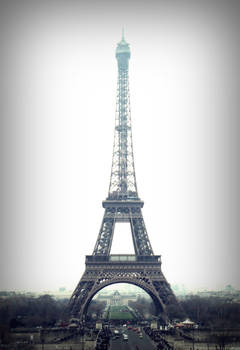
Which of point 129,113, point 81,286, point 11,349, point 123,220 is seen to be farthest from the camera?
point 129,113

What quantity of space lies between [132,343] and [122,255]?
75.0 feet

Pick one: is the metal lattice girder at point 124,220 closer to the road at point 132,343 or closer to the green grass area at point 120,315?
the road at point 132,343

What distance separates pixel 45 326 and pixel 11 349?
22.7 m

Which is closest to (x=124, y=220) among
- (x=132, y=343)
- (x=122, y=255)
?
(x=122, y=255)

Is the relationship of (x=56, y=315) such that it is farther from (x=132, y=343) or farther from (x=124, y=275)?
(x=132, y=343)

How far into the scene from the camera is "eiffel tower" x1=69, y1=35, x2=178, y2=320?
75.4 metres

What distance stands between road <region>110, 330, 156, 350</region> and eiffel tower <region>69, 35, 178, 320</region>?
1114 centimetres

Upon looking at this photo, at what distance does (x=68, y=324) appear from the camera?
228ft

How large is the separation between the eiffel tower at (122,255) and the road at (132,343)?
36.5 ft

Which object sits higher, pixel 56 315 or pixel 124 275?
pixel 124 275

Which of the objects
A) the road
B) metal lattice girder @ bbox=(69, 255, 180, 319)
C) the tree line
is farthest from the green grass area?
the road

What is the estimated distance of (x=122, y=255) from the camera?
79.4 meters

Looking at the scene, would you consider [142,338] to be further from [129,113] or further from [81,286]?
[129,113]

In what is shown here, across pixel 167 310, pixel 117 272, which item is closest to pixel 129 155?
pixel 117 272
